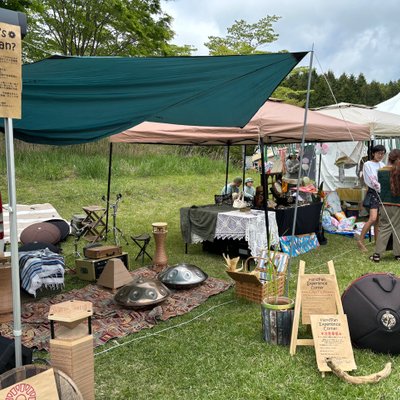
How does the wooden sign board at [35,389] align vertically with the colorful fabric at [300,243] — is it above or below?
above

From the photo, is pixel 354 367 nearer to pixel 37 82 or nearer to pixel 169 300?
pixel 169 300

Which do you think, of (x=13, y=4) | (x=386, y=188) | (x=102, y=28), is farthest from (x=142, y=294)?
(x=102, y=28)

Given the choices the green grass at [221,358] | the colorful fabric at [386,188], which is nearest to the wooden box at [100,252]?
the green grass at [221,358]

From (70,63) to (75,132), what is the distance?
81 cm

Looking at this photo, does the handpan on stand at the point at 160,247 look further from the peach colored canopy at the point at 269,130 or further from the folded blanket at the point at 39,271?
the peach colored canopy at the point at 269,130

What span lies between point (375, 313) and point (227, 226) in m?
2.88

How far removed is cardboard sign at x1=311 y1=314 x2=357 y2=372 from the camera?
9.29ft

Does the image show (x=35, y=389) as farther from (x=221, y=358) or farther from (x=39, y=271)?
(x=39, y=271)

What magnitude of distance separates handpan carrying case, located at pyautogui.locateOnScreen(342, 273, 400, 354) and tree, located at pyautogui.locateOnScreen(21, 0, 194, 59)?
12351 millimetres

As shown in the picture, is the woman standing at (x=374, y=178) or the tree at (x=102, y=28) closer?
the woman standing at (x=374, y=178)

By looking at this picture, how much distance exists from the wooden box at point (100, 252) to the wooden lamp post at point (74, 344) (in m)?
2.81

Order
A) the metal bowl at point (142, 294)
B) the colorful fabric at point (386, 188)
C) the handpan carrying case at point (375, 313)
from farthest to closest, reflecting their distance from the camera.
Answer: the colorful fabric at point (386, 188) → the metal bowl at point (142, 294) → the handpan carrying case at point (375, 313)

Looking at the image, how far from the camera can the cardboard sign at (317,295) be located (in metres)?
3.22

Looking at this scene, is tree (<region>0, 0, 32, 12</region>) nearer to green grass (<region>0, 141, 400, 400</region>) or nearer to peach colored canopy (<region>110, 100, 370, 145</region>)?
peach colored canopy (<region>110, 100, 370, 145</region>)
